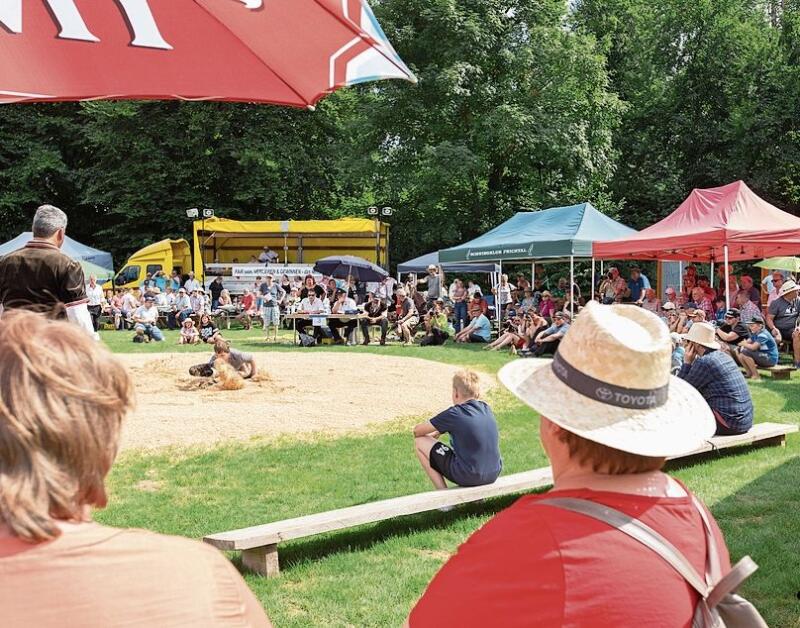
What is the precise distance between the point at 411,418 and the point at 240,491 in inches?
138

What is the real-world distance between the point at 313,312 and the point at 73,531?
18839 millimetres

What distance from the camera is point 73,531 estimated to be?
136 centimetres

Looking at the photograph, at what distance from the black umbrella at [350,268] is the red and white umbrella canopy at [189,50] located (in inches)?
870

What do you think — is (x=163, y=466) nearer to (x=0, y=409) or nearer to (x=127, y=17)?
(x=127, y=17)

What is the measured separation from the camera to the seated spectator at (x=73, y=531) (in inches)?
51.1

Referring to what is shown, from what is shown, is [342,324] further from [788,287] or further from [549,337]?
[788,287]

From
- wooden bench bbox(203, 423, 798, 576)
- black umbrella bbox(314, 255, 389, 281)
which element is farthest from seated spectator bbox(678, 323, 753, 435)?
black umbrella bbox(314, 255, 389, 281)

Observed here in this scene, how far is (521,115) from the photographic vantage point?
32688 millimetres

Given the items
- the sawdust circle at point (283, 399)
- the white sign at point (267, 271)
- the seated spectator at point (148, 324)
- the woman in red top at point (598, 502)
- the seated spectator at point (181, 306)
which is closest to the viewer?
the woman in red top at point (598, 502)

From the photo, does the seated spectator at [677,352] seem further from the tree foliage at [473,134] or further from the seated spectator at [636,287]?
the tree foliage at [473,134]

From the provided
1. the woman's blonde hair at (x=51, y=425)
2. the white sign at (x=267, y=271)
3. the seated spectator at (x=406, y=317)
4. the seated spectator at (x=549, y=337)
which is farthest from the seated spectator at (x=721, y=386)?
the white sign at (x=267, y=271)

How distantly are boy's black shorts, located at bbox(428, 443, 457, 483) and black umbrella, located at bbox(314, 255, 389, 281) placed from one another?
1973cm

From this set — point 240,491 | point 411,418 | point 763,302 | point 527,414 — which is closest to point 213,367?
point 411,418

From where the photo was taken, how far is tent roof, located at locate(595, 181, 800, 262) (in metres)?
15.5
